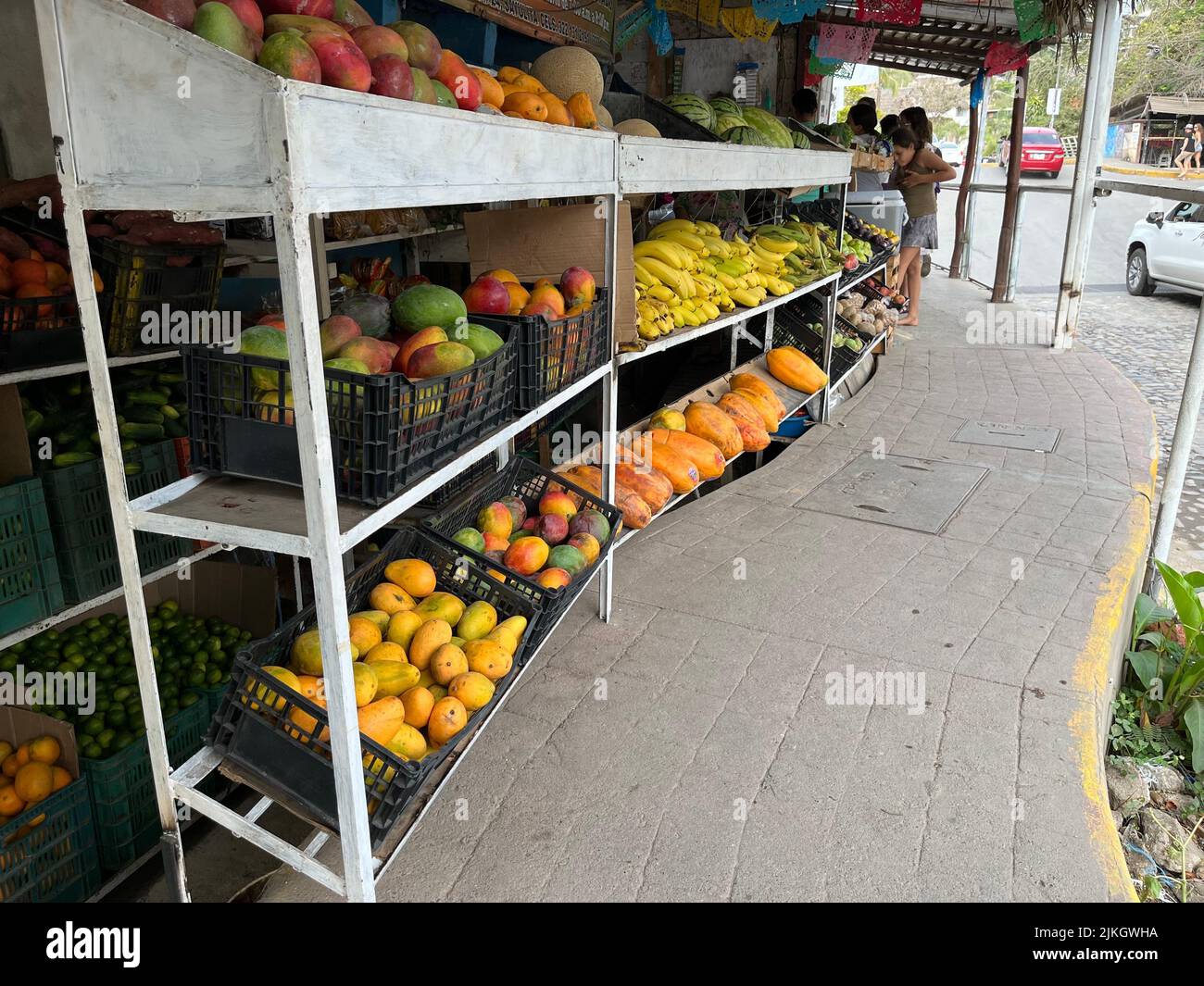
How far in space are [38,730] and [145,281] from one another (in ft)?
4.68

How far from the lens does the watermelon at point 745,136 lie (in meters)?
5.50

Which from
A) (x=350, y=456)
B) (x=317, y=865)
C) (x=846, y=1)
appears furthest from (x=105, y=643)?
(x=846, y=1)

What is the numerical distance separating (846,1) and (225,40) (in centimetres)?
940

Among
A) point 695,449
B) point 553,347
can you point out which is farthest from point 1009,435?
point 553,347

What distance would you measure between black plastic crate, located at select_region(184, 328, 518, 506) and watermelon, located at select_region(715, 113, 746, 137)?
14.3 feet

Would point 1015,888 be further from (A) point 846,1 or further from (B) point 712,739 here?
(A) point 846,1

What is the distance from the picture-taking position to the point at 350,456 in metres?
1.90

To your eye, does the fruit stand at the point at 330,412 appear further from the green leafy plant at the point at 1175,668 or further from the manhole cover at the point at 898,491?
the green leafy plant at the point at 1175,668

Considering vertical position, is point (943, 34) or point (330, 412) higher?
point (943, 34)

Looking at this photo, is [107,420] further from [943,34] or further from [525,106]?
[943,34]

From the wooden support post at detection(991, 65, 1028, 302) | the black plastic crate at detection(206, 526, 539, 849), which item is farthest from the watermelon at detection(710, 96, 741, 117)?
the wooden support post at detection(991, 65, 1028, 302)

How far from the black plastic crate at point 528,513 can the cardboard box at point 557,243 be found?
2.06 feet

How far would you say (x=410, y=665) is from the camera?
90.1 inches
